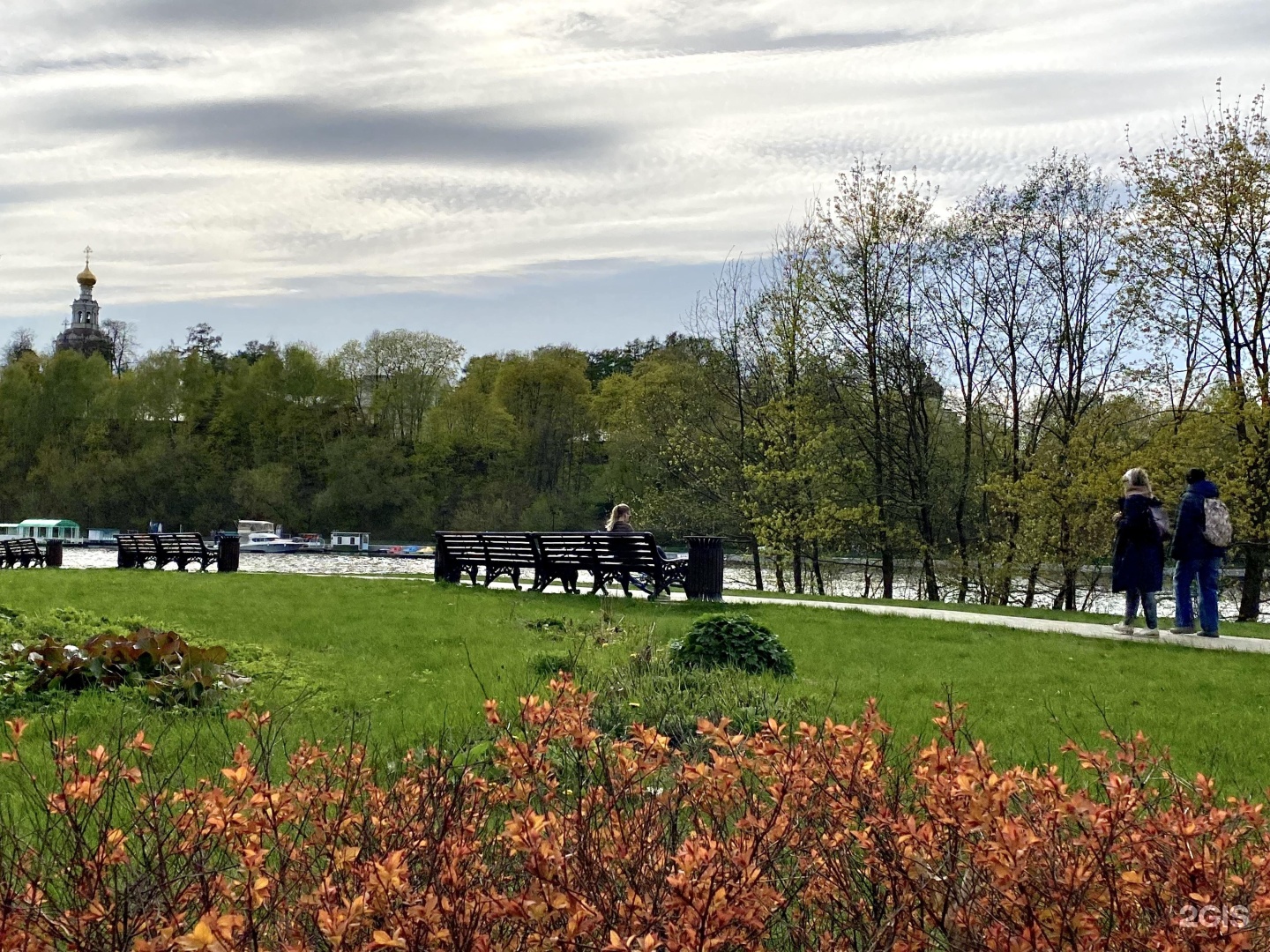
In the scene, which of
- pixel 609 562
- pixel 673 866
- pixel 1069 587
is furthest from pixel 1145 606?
pixel 1069 587

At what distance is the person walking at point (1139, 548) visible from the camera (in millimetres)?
12023

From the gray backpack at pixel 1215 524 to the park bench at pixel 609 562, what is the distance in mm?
6198

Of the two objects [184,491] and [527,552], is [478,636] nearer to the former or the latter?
[527,552]

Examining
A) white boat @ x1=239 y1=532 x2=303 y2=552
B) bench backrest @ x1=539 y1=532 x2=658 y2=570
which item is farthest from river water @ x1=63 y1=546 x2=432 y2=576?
bench backrest @ x1=539 y1=532 x2=658 y2=570

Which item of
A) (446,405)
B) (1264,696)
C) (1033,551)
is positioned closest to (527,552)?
(1264,696)

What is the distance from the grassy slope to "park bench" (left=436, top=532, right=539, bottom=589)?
175 cm

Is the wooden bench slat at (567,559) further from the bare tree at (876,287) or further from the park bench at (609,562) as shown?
the bare tree at (876,287)

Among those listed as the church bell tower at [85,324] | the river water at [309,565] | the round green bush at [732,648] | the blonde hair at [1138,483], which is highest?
the church bell tower at [85,324]

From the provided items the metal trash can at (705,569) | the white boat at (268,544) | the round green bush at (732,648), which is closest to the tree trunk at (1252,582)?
the metal trash can at (705,569)

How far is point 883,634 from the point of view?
11164 mm

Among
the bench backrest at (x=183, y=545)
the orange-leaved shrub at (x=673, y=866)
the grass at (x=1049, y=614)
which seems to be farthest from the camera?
the bench backrest at (x=183, y=545)

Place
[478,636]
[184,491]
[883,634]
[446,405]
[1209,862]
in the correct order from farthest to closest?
[184,491] → [446,405] → [883,634] → [478,636] → [1209,862]

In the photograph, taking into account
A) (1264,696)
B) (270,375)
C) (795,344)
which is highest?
(270,375)

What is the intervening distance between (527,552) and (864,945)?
14382 millimetres
